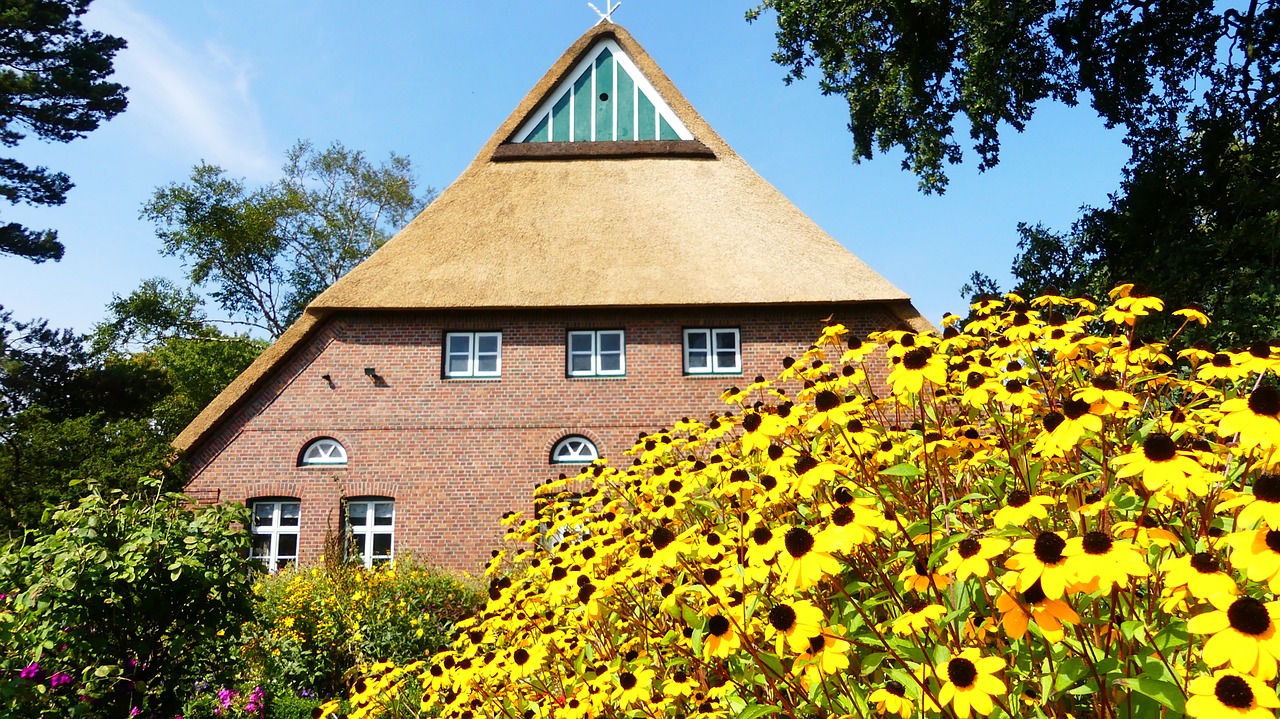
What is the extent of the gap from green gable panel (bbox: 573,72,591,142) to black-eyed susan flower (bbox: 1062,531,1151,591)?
574 inches

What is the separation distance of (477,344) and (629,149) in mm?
5156

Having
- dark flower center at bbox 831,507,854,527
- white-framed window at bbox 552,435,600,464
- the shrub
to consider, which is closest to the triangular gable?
white-framed window at bbox 552,435,600,464

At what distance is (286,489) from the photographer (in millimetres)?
11734

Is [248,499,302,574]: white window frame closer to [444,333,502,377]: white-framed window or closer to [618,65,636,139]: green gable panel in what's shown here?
[444,333,502,377]: white-framed window

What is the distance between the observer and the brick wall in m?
11.7

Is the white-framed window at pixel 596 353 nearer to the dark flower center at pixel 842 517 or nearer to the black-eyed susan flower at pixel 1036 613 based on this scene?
the dark flower center at pixel 842 517

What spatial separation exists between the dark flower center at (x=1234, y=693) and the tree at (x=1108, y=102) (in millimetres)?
9734

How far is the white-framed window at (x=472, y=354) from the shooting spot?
12305 millimetres

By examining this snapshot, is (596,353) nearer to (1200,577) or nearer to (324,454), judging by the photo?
(324,454)

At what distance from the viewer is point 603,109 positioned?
15.2 meters

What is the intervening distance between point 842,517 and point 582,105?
47.4ft

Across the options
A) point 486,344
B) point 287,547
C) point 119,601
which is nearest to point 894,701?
point 119,601

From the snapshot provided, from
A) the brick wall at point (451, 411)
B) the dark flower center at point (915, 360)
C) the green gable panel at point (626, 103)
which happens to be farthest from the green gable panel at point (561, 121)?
the dark flower center at point (915, 360)

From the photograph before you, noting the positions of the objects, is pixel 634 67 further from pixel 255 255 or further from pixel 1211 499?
pixel 255 255
